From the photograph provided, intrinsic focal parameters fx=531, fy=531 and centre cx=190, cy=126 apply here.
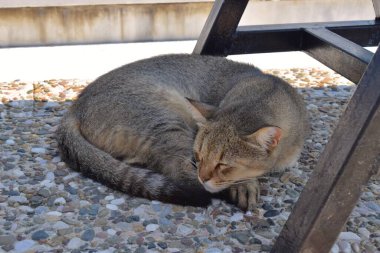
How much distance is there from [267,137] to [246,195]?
365 mm

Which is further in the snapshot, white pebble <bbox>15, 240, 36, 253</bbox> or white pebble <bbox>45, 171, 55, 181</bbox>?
white pebble <bbox>45, 171, 55, 181</bbox>

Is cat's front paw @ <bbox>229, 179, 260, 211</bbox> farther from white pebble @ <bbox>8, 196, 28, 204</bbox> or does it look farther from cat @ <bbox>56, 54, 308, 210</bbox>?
white pebble @ <bbox>8, 196, 28, 204</bbox>

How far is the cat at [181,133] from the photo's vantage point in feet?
8.68

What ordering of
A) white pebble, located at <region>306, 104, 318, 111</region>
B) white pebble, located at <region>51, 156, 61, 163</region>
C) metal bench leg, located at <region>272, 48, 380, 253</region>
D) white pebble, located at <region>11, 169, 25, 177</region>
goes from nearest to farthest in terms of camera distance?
metal bench leg, located at <region>272, 48, 380, 253</region>
white pebble, located at <region>11, 169, 25, 177</region>
white pebble, located at <region>51, 156, 61, 163</region>
white pebble, located at <region>306, 104, 318, 111</region>

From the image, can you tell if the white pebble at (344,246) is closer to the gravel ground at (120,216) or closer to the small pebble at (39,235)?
the gravel ground at (120,216)

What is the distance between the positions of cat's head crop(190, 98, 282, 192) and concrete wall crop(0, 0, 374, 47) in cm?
330

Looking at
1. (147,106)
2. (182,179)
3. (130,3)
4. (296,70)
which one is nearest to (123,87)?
Answer: (147,106)

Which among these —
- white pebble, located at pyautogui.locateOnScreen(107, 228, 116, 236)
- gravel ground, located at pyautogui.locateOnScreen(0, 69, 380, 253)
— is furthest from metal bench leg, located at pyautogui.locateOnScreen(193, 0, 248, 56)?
white pebble, located at pyautogui.locateOnScreen(107, 228, 116, 236)

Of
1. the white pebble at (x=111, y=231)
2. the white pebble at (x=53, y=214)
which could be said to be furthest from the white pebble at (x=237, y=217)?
the white pebble at (x=53, y=214)

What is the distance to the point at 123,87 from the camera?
323 centimetres

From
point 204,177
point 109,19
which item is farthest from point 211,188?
point 109,19

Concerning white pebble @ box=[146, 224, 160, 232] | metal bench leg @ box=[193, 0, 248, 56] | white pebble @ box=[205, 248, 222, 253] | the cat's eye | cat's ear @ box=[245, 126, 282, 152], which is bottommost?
white pebble @ box=[146, 224, 160, 232]

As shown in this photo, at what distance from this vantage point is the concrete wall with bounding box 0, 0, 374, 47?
18.1 ft

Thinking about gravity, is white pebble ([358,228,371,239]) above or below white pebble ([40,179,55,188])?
above
